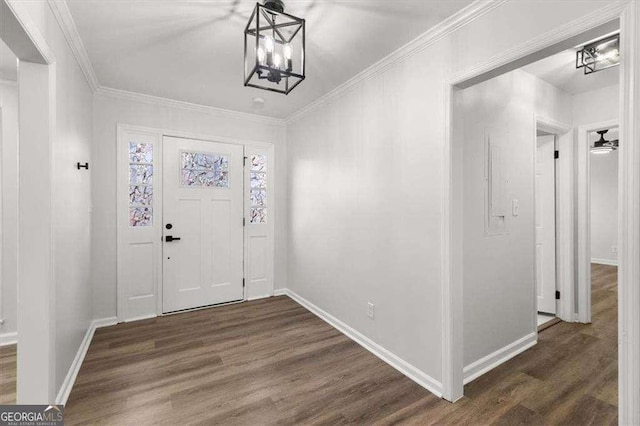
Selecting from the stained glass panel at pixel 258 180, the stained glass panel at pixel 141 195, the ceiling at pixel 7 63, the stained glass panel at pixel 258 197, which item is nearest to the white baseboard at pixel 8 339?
the stained glass panel at pixel 141 195

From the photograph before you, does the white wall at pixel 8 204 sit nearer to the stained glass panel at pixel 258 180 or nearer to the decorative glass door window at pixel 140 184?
the decorative glass door window at pixel 140 184

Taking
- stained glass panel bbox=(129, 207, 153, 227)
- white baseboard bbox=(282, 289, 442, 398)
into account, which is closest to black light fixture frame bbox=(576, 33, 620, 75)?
white baseboard bbox=(282, 289, 442, 398)

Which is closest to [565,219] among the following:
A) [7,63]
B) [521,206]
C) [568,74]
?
[521,206]

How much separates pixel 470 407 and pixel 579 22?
2.29 meters

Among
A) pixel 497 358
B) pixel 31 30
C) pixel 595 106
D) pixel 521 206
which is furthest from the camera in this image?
pixel 595 106

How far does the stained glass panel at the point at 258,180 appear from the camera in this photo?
160 inches

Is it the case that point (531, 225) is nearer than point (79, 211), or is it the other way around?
point (79, 211)

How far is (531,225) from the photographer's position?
271 cm

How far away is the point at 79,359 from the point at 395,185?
303 cm

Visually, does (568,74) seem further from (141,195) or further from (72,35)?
(141,195)

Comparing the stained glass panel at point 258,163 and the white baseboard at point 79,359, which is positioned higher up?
the stained glass panel at point 258,163

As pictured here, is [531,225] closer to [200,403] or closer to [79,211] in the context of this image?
[200,403]

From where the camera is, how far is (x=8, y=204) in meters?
2.80

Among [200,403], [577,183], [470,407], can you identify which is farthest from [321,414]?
[577,183]
